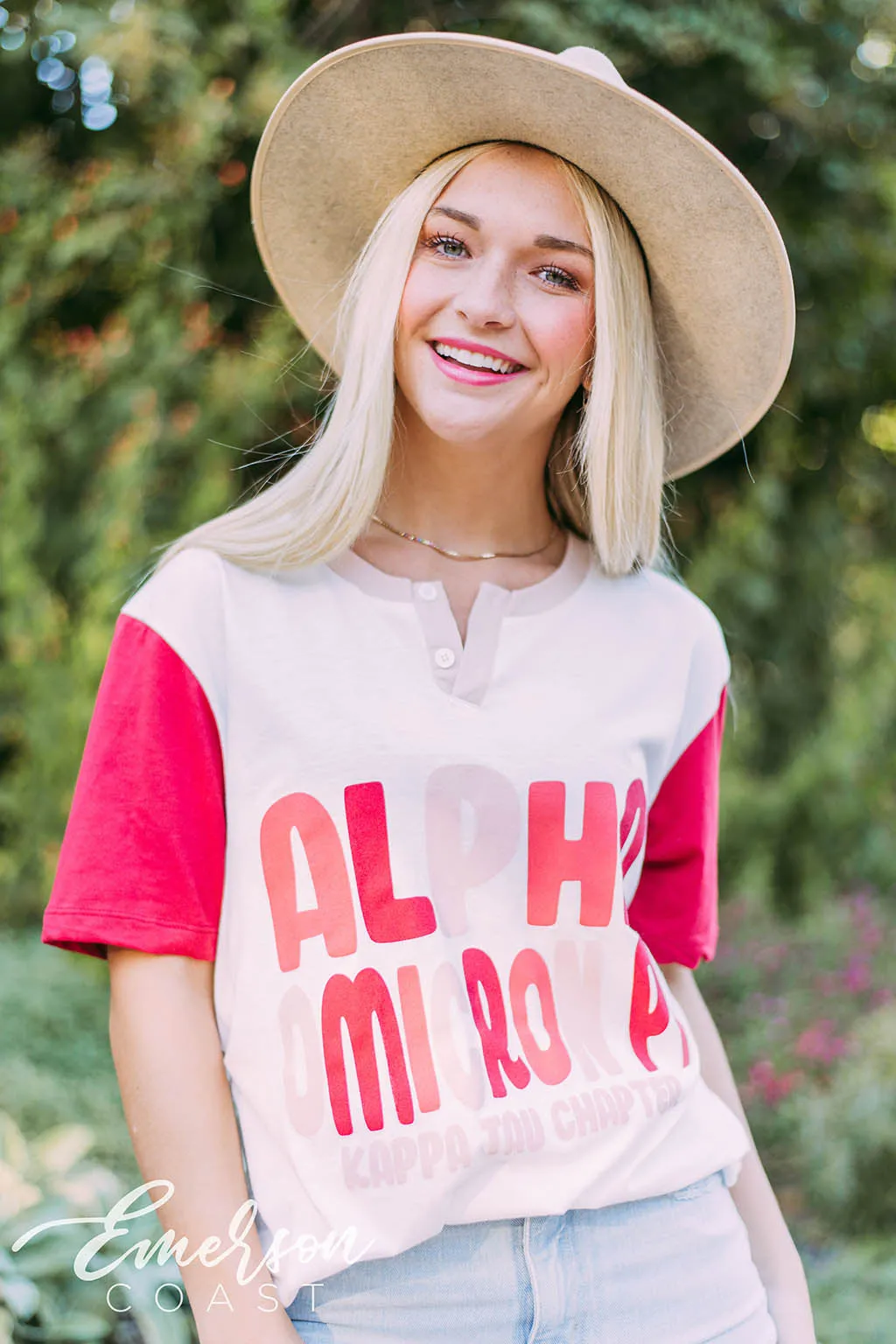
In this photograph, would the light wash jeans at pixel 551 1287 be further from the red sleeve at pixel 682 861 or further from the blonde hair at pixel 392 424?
the blonde hair at pixel 392 424

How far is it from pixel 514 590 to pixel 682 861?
430 mm

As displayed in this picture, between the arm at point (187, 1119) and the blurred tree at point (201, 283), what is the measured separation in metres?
2.38

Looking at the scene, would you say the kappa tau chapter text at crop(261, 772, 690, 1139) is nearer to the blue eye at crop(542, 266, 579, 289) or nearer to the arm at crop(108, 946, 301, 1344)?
the arm at crop(108, 946, 301, 1344)

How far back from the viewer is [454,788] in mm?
1346

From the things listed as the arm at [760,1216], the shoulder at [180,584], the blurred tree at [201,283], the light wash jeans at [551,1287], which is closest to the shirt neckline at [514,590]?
the shoulder at [180,584]

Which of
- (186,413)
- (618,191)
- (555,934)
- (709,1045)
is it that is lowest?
(709,1045)

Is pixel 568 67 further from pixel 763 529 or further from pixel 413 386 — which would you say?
pixel 763 529

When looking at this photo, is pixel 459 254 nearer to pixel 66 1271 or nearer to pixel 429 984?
pixel 429 984

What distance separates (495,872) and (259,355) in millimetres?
2838

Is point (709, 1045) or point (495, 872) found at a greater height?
point (495, 872)

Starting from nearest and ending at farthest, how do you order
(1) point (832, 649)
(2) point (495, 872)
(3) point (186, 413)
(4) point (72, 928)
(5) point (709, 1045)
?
(4) point (72, 928)
(2) point (495, 872)
(5) point (709, 1045)
(3) point (186, 413)
(1) point (832, 649)

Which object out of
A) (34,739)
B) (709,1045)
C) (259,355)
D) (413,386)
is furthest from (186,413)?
(709,1045)

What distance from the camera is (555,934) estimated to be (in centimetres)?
138

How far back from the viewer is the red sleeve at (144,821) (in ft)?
4.02
